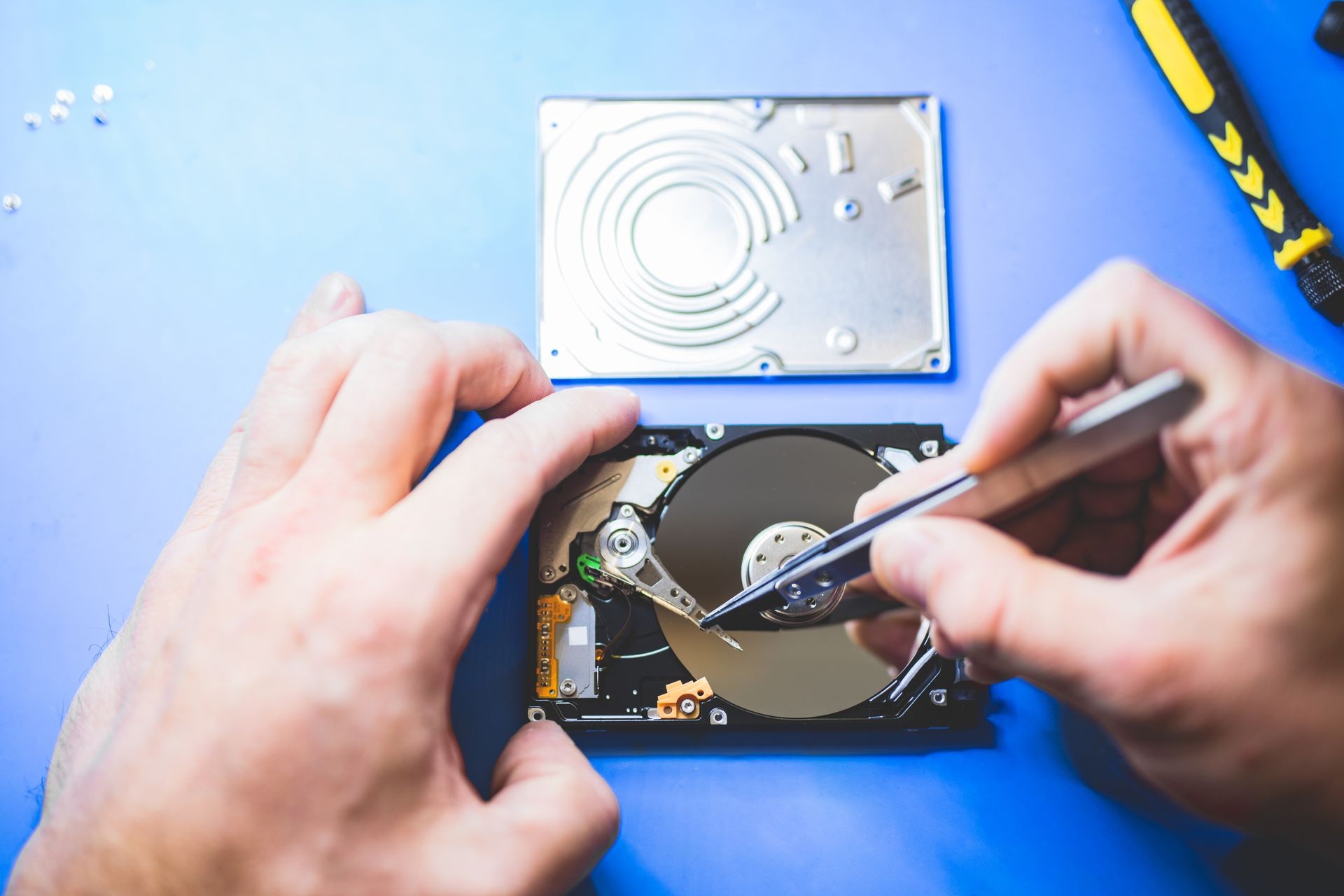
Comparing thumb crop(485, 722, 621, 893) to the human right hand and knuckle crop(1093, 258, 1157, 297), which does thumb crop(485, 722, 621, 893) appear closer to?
the human right hand

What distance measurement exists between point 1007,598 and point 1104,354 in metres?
0.33

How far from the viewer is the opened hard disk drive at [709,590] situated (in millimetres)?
1648

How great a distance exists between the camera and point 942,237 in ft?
6.40

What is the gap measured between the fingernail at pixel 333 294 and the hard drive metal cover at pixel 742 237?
40 centimetres

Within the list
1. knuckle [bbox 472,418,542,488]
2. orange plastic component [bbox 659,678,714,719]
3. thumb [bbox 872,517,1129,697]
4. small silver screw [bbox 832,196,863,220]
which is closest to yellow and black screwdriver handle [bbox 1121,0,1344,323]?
small silver screw [bbox 832,196,863,220]

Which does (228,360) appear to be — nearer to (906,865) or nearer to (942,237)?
(942,237)

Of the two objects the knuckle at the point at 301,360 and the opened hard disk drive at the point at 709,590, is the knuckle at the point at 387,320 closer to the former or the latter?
the knuckle at the point at 301,360

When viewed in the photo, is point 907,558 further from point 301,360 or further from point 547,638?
point 301,360

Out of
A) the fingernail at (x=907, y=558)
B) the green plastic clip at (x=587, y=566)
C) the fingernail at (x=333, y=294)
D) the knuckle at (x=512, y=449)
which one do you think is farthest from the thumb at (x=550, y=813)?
the fingernail at (x=333, y=294)

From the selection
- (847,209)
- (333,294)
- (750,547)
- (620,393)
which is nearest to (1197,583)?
(750,547)

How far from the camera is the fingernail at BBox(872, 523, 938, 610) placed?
1.17 m

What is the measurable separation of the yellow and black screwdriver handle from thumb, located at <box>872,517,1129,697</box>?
1.24 m

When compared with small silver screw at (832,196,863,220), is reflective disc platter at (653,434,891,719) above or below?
below

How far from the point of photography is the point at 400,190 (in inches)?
78.1
